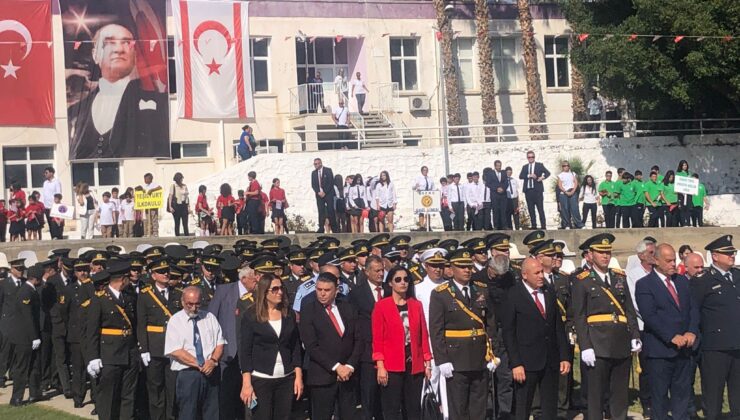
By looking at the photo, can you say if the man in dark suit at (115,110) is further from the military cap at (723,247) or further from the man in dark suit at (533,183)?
the military cap at (723,247)

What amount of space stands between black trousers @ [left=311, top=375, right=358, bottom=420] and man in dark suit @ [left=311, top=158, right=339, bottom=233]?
16737 mm

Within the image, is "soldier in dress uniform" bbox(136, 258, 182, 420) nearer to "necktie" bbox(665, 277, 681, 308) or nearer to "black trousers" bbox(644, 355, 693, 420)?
"black trousers" bbox(644, 355, 693, 420)

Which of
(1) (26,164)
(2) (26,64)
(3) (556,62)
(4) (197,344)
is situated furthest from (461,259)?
(3) (556,62)

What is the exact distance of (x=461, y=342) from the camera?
11000 millimetres

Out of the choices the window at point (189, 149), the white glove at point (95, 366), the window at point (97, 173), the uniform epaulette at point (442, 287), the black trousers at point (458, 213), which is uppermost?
the window at point (189, 149)

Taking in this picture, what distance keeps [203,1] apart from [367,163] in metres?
7.91

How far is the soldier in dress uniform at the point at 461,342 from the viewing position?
11.0 m

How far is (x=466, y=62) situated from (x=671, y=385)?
3208 centimetres

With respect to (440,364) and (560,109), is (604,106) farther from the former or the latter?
(440,364)

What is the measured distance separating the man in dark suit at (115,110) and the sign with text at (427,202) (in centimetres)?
1195

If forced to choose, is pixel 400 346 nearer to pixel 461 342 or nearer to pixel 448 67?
pixel 461 342

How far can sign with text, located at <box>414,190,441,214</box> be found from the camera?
29.2 meters

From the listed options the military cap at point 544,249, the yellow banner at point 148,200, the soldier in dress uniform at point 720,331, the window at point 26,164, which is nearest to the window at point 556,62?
the window at point 26,164

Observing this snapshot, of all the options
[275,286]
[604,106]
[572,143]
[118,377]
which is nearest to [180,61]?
[572,143]
